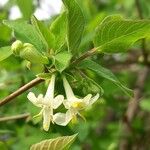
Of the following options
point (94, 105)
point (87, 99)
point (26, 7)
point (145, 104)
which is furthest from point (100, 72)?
point (145, 104)

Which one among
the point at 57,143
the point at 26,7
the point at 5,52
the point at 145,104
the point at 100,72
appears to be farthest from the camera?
the point at 145,104

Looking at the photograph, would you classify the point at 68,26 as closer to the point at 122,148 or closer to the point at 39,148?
the point at 39,148

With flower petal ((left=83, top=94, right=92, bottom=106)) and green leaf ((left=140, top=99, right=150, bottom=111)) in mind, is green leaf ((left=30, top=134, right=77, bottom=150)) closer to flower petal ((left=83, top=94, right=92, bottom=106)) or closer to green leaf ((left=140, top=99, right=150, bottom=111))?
flower petal ((left=83, top=94, right=92, bottom=106))

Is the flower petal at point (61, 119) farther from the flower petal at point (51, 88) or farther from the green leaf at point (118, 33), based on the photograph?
the green leaf at point (118, 33)

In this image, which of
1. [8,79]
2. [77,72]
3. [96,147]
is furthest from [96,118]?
[77,72]

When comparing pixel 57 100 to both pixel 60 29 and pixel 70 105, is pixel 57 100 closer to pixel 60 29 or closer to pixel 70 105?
pixel 70 105

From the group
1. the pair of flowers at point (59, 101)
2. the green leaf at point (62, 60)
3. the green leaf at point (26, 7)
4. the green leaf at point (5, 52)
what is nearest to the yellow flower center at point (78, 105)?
the pair of flowers at point (59, 101)
